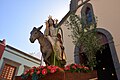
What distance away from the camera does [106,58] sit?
1132cm

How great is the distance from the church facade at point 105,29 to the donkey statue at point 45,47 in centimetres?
490

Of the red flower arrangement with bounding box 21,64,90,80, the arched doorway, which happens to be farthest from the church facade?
the red flower arrangement with bounding box 21,64,90,80

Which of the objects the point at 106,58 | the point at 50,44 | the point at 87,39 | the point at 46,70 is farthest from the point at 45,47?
the point at 106,58

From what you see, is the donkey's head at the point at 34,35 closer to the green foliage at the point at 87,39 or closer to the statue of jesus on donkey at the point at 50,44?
the statue of jesus on donkey at the point at 50,44

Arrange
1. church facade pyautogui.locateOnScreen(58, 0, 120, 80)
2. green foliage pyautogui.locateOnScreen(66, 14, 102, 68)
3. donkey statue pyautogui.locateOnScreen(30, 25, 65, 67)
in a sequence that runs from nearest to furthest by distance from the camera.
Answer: donkey statue pyautogui.locateOnScreen(30, 25, 65, 67) < green foliage pyautogui.locateOnScreen(66, 14, 102, 68) < church facade pyautogui.locateOnScreen(58, 0, 120, 80)

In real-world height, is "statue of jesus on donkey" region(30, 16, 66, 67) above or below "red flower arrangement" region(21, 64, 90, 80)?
above

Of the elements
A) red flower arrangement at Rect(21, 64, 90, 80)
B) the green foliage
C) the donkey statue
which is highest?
the green foliage

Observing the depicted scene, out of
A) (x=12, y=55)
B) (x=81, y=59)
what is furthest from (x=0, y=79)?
(x=81, y=59)

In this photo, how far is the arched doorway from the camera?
30.3 feet

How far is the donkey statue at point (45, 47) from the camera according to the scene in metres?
5.00

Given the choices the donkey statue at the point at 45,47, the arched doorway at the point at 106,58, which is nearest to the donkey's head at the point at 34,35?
the donkey statue at the point at 45,47

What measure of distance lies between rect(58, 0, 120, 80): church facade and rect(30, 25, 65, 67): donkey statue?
4895 mm

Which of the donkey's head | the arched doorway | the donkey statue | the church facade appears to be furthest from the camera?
the arched doorway

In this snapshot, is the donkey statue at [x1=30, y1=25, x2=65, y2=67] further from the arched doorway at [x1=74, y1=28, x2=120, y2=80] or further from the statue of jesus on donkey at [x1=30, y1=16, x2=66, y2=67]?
the arched doorway at [x1=74, y1=28, x2=120, y2=80]
